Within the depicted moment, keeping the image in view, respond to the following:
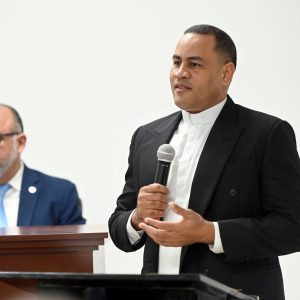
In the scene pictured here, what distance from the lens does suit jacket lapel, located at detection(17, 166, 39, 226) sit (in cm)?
359

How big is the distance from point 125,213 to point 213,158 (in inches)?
14.4

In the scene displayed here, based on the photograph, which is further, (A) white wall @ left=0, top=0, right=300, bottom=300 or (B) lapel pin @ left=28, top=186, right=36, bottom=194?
(A) white wall @ left=0, top=0, right=300, bottom=300

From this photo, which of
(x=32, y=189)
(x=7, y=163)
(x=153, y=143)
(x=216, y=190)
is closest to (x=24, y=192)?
(x=32, y=189)

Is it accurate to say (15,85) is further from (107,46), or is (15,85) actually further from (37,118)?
(107,46)

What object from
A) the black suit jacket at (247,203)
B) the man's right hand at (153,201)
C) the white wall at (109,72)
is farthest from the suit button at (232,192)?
the white wall at (109,72)

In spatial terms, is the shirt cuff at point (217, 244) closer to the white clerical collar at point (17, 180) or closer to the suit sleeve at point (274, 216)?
the suit sleeve at point (274, 216)

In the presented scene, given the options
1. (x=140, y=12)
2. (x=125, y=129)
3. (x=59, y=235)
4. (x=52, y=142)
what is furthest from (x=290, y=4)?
(x=59, y=235)

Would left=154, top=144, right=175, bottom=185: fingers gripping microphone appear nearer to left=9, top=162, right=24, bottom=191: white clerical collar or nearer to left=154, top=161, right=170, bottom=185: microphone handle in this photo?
left=154, top=161, right=170, bottom=185: microphone handle

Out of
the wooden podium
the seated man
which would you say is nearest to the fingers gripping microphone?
the wooden podium

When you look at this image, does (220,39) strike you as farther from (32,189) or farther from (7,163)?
(7,163)

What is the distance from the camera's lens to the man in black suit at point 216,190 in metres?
2.30

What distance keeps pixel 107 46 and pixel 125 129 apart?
0.55 m

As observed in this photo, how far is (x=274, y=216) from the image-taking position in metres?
2.35

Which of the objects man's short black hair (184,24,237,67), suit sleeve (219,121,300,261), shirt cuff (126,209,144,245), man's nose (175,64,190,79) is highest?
man's short black hair (184,24,237,67)
